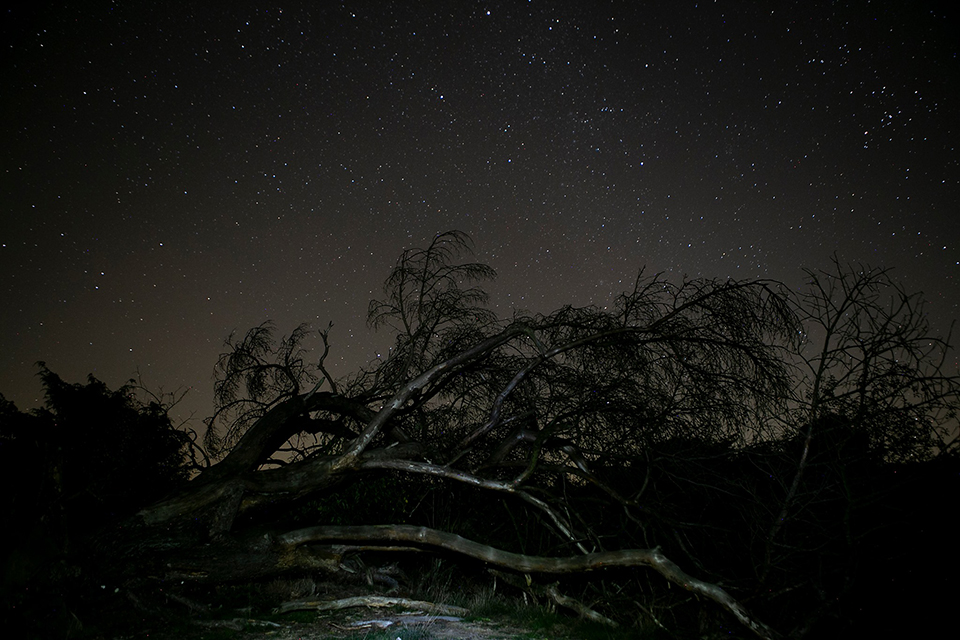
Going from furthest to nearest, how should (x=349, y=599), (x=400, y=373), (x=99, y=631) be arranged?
(x=400, y=373) < (x=349, y=599) < (x=99, y=631)

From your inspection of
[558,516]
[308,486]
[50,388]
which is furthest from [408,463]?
[50,388]

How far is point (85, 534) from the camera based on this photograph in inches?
241

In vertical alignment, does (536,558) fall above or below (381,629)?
above

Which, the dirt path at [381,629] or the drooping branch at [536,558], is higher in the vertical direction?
the drooping branch at [536,558]

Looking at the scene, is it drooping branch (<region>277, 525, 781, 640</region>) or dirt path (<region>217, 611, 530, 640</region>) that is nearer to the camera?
dirt path (<region>217, 611, 530, 640</region>)

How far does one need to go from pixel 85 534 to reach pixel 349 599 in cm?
344

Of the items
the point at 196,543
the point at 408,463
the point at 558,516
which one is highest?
the point at 408,463

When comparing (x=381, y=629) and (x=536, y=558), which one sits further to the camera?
(x=536, y=558)

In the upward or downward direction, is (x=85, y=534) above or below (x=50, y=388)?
below

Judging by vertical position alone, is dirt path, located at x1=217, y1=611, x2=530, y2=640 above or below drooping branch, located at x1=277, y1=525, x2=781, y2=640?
below

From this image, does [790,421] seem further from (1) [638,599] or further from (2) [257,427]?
(2) [257,427]

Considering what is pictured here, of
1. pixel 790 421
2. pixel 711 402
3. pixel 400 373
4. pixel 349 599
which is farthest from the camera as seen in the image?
pixel 400 373

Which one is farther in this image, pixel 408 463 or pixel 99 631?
pixel 408 463

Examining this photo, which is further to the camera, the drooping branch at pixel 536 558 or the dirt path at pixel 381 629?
the drooping branch at pixel 536 558
